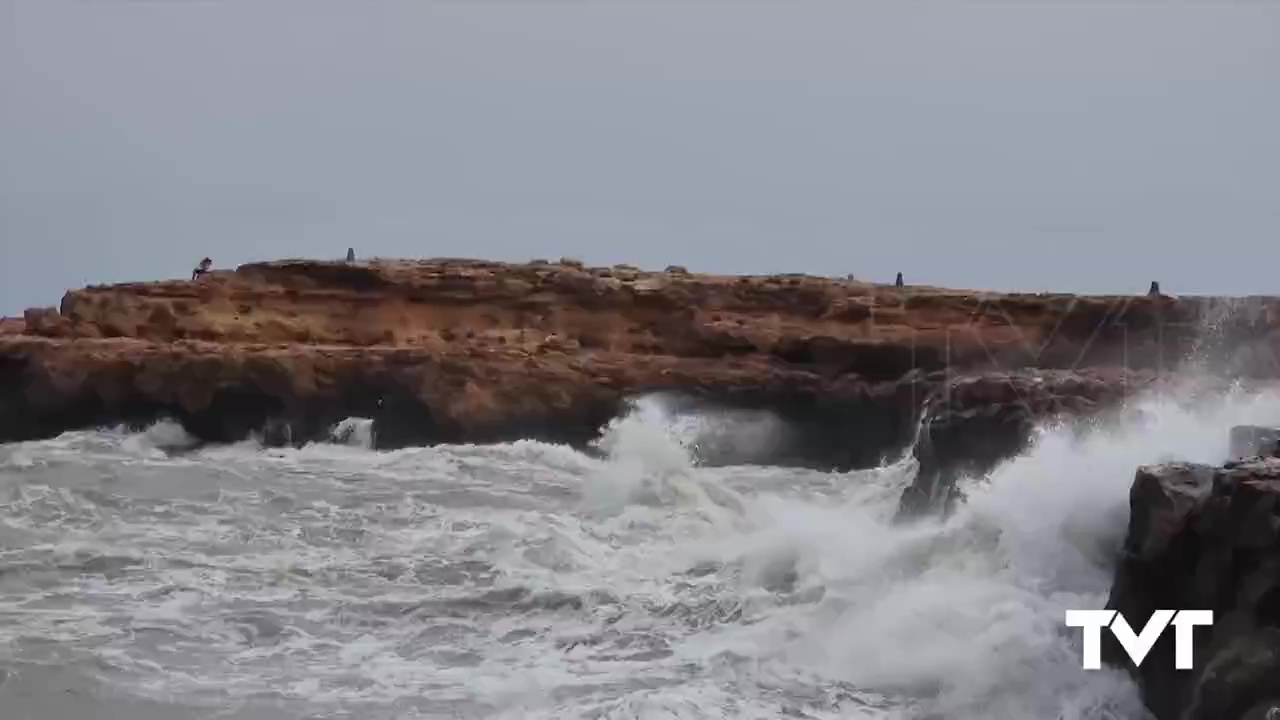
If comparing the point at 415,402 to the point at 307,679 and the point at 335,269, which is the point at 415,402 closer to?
the point at 335,269

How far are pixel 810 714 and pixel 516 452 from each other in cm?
908

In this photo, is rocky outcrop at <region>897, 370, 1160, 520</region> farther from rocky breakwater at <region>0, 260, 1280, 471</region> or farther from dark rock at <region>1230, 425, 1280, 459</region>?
rocky breakwater at <region>0, 260, 1280, 471</region>

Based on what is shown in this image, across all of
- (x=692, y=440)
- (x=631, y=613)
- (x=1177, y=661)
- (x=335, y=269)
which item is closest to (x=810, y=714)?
(x=1177, y=661)

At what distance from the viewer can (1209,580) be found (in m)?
5.81

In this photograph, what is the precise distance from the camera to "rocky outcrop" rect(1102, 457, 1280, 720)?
5383 millimetres

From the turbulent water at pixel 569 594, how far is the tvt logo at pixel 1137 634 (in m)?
0.13

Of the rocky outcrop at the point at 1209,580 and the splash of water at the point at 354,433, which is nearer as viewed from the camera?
the rocky outcrop at the point at 1209,580

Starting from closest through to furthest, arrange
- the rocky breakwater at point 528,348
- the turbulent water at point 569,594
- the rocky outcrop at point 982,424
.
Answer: the turbulent water at point 569,594 → the rocky outcrop at point 982,424 → the rocky breakwater at point 528,348

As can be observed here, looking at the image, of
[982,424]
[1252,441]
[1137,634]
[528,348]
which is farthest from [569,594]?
[528,348]

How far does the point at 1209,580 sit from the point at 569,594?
4.06 metres

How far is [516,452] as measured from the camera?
598 inches

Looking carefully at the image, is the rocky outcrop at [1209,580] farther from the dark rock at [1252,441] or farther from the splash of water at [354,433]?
the splash of water at [354,433]

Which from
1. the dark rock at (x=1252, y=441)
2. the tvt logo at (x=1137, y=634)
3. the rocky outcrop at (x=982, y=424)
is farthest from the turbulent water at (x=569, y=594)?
the dark rock at (x=1252, y=441)

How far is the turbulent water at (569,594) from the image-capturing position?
6.61m
